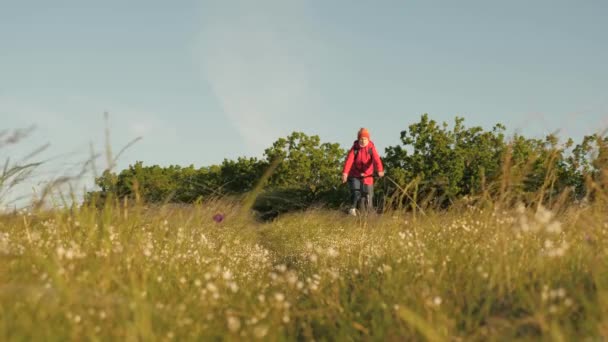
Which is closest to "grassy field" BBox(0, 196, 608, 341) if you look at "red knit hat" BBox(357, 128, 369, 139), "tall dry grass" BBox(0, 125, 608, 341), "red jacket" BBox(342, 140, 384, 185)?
"tall dry grass" BBox(0, 125, 608, 341)

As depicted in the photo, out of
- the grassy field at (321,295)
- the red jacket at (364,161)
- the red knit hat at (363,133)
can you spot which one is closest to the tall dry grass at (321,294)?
the grassy field at (321,295)

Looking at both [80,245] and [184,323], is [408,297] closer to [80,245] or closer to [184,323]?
[184,323]

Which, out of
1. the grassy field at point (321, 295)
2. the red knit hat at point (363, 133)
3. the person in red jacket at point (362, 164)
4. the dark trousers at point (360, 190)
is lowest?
the grassy field at point (321, 295)

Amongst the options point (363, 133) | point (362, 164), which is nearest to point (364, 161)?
point (362, 164)

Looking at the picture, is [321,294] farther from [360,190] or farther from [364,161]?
[360,190]

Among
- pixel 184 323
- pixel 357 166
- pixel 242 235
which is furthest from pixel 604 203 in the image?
pixel 357 166

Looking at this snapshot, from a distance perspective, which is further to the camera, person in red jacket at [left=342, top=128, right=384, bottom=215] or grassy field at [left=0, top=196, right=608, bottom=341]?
person in red jacket at [left=342, top=128, right=384, bottom=215]

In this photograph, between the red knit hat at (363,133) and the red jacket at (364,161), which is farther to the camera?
the red knit hat at (363,133)

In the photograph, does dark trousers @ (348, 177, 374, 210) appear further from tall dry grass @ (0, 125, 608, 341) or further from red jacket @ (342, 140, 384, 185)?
tall dry grass @ (0, 125, 608, 341)

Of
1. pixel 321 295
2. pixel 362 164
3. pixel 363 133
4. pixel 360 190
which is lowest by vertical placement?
pixel 321 295

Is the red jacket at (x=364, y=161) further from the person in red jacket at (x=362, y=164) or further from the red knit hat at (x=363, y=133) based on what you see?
the red knit hat at (x=363, y=133)

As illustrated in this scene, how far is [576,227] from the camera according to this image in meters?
5.29

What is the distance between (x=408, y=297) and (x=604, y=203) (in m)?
3.23

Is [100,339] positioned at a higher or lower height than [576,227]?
lower
